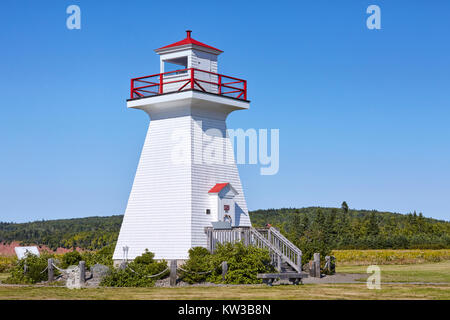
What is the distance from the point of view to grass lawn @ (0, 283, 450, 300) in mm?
21047

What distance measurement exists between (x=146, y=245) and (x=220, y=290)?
8434 millimetres

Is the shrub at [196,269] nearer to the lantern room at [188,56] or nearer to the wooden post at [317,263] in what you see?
the wooden post at [317,263]

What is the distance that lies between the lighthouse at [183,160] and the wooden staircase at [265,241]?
1.20 ft

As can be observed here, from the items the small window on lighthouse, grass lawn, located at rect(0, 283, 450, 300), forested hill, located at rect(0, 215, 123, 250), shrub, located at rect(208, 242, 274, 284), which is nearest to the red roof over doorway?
shrub, located at rect(208, 242, 274, 284)

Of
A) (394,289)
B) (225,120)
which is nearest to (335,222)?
(225,120)

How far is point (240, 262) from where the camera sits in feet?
90.9

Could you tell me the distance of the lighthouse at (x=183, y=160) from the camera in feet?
101

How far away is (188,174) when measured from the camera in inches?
1215

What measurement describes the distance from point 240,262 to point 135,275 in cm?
416

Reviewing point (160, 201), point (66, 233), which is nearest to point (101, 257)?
point (160, 201)

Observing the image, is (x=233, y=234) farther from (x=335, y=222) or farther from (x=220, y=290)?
(x=335, y=222)

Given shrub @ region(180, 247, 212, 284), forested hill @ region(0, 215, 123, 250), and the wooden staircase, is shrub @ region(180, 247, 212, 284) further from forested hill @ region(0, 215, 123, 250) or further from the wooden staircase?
forested hill @ region(0, 215, 123, 250)

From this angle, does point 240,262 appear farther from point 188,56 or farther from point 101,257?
point 188,56

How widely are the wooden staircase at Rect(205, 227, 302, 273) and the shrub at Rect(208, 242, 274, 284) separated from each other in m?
0.93
